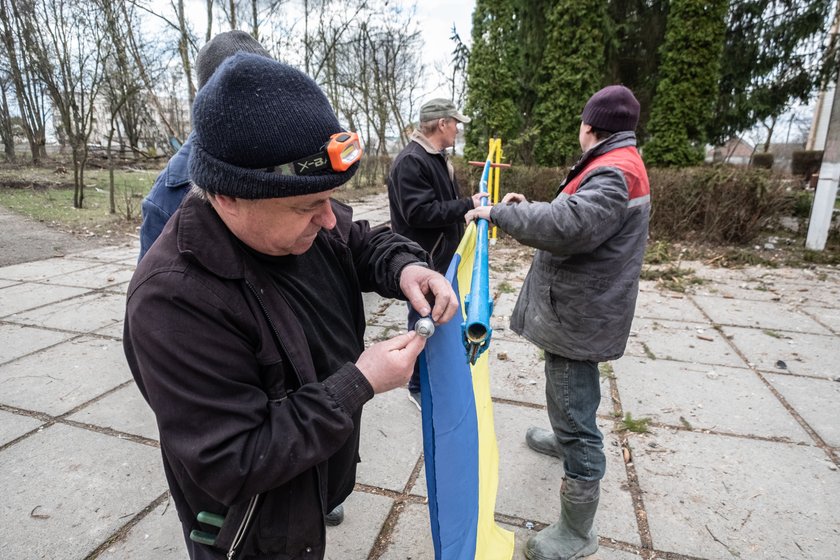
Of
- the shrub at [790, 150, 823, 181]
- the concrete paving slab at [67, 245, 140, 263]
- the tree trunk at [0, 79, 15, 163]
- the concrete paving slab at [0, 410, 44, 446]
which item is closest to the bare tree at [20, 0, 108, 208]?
the concrete paving slab at [67, 245, 140, 263]

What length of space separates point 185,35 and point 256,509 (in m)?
12.1

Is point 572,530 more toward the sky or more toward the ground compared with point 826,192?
more toward the ground

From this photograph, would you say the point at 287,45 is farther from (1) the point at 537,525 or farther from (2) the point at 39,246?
(1) the point at 537,525

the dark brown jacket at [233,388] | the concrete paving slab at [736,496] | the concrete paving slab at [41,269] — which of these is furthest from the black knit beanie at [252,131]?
the concrete paving slab at [41,269]

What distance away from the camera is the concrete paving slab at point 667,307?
5.20m

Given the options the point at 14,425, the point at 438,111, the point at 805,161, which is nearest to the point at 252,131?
the point at 438,111

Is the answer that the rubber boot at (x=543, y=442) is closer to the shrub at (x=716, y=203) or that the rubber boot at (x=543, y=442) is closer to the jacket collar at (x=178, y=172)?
the jacket collar at (x=178, y=172)

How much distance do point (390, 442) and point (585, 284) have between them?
1.60 meters

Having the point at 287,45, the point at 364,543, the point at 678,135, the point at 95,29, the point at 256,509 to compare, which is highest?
the point at 287,45

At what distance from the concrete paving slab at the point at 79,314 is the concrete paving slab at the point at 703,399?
470cm

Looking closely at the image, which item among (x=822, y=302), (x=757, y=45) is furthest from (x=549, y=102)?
(x=822, y=302)

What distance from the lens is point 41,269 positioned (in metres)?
6.50

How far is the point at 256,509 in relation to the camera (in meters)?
1.17

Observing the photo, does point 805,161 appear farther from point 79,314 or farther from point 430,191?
point 79,314
